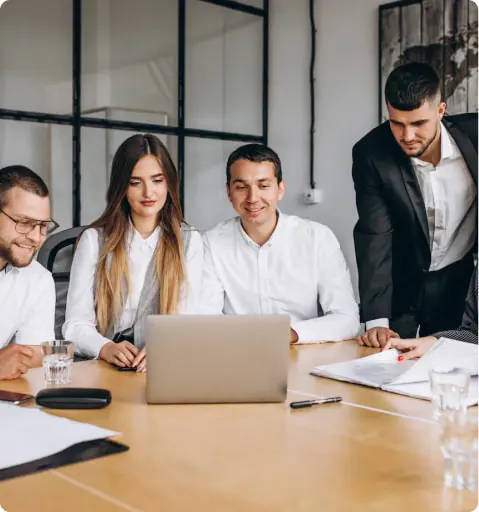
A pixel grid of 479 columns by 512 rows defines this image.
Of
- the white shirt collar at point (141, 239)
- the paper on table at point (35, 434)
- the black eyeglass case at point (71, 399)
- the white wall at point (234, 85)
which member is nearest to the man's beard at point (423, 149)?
the white shirt collar at point (141, 239)

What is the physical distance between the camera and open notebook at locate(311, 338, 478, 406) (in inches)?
60.1

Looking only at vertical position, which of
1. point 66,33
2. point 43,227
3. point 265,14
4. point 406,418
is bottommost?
point 406,418

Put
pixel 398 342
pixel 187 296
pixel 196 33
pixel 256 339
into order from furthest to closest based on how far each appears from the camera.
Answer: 1. pixel 196 33
2. pixel 187 296
3. pixel 398 342
4. pixel 256 339

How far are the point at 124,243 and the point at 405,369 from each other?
110 cm

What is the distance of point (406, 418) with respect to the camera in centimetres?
133

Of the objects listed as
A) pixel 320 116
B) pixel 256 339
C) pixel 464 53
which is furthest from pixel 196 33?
pixel 256 339

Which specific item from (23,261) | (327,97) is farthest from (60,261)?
(327,97)

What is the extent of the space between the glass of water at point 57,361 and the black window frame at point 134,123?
2.66 meters

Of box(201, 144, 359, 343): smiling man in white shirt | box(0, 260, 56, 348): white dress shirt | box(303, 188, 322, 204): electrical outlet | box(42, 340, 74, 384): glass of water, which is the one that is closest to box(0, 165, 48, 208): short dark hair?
box(0, 260, 56, 348): white dress shirt

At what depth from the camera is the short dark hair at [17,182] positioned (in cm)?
203

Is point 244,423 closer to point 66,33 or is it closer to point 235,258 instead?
point 235,258

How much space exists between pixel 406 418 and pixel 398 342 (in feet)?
2.09

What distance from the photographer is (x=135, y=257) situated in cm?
245

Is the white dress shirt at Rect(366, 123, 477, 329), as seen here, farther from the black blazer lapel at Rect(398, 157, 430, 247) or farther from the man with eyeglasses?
the man with eyeglasses
